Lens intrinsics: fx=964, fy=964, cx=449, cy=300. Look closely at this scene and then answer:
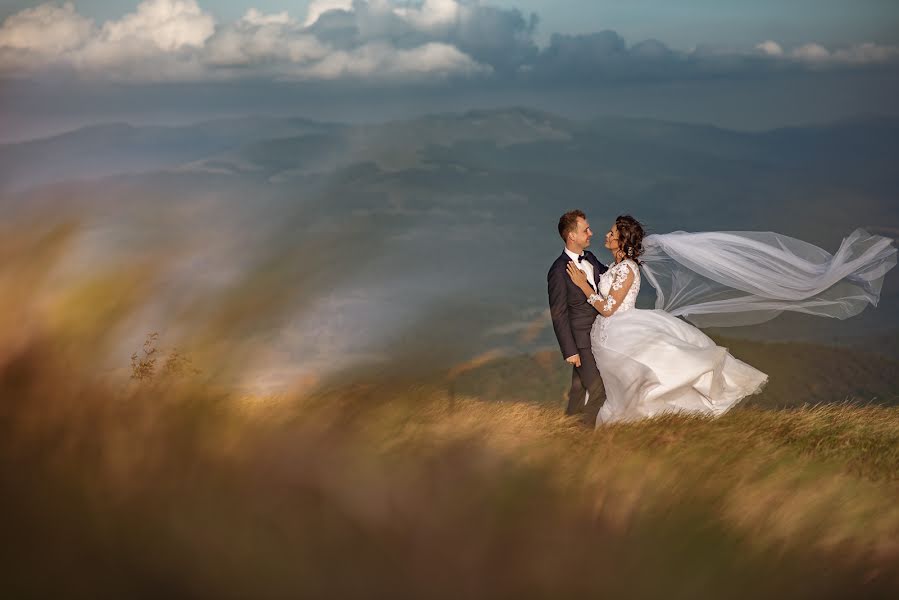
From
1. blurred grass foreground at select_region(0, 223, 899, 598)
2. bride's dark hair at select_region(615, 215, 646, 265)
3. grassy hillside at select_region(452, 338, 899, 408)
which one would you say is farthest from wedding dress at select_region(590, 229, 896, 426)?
grassy hillside at select_region(452, 338, 899, 408)

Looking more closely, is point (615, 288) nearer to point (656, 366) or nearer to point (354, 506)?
point (656, 366)

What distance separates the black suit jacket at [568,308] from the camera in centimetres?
876

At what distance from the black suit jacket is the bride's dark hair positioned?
402 millimetres

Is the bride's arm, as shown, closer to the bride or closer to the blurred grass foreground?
the bride

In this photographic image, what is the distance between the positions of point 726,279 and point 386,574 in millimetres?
5750

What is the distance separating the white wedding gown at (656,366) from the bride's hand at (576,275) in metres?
0.24

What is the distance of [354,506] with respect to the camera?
5164 millimetres

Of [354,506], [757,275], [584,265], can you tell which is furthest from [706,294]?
[354,506]

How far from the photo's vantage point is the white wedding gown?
8656 millimetres

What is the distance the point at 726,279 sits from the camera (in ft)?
31.2

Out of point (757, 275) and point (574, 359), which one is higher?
point (757, 275)

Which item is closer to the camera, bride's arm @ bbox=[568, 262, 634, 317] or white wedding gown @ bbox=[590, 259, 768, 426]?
white wedding gown @ bbox=[590, 259, 768, 426]

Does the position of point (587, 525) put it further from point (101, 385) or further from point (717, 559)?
point (101, 385)

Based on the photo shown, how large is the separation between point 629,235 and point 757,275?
64.7 inches
